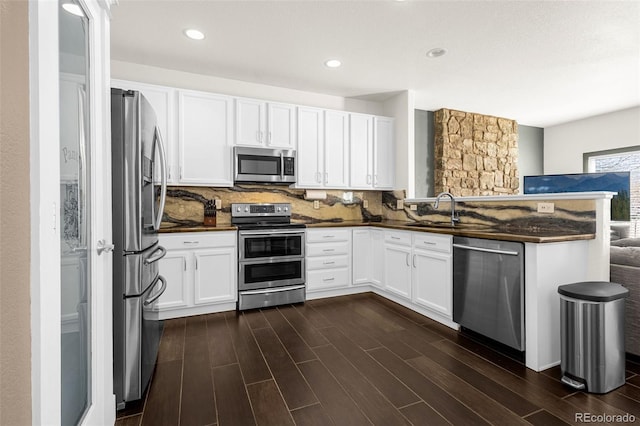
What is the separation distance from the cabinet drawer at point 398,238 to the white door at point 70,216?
2.72 m

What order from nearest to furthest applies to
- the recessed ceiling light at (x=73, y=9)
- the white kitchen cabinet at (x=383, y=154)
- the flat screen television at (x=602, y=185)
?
the recessed ceiling light at (x=73, y=9)
the flat screen television at (x=602, y=185)
the white kitchen cabinet at (x=383, y=154)

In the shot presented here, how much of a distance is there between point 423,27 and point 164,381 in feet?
11.1

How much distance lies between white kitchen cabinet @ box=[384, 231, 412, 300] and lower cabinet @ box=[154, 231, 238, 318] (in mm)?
1741

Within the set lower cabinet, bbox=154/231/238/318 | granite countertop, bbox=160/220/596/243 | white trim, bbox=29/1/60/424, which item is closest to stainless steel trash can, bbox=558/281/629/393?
granite countertop, bbox=160/220/596/243

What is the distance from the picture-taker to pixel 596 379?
75.2 inches

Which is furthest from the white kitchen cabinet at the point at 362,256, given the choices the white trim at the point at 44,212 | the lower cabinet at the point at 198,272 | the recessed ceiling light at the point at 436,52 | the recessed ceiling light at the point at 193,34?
the white trim at the point at 44,212

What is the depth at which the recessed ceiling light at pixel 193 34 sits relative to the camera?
2851 mm

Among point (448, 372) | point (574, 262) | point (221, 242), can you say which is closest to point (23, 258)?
point (448, 372)

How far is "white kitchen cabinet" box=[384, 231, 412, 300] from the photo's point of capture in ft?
11.3

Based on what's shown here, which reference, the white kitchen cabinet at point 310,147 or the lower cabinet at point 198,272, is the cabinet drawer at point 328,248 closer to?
the white kitchen cabinet at point 310,147

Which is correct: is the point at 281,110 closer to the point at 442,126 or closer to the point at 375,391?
the point at 442,126
